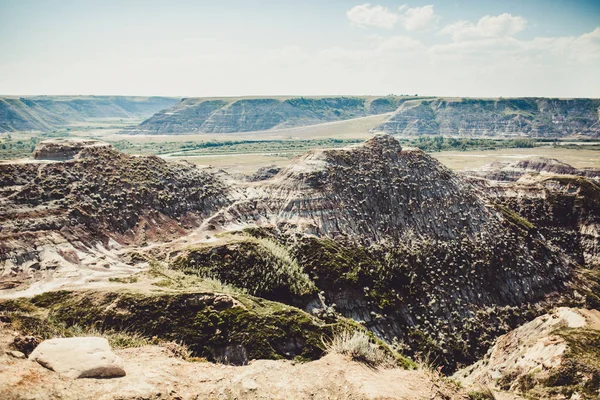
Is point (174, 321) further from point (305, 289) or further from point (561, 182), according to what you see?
point (561, 182)

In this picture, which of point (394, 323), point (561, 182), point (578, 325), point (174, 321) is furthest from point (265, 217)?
point (561, 182)

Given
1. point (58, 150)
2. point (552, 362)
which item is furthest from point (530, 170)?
point (58, 150)

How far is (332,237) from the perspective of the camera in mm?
46750

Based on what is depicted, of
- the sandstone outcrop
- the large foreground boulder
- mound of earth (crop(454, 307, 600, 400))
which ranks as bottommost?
mound of earth (crop(454, 307, 600, 400))

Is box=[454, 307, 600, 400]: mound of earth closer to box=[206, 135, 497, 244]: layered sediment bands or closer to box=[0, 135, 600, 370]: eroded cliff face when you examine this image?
box=[0, 135, 600, 370]: eroded cliff face

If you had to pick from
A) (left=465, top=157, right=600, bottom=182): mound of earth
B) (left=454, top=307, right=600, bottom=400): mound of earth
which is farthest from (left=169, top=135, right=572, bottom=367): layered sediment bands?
(left=465, top=157, right=600, bottom=182): mound of earth

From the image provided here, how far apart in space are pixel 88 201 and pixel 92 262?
11066 mm

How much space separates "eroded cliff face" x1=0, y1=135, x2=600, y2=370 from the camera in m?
36.6

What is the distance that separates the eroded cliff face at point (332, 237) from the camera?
3659cm

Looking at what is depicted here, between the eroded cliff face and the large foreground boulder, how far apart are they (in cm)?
2016

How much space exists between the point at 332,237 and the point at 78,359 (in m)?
36.1

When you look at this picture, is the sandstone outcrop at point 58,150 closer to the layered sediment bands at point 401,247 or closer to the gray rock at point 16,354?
the layered sediment bands at point 401,247

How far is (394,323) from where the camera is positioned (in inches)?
1560

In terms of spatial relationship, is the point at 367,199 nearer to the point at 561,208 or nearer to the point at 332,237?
the point at 332,237
